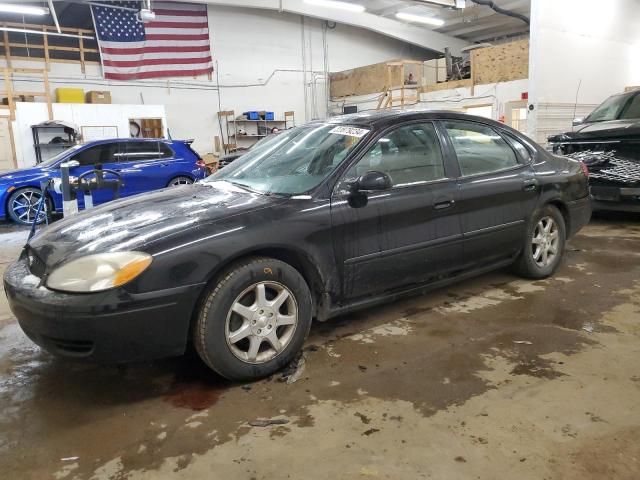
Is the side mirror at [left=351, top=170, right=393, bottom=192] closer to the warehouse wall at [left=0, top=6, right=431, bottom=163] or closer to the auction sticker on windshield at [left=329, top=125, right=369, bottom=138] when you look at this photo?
the auction sticker on windshield at [left=329, top=125, right=369, bottom=138]

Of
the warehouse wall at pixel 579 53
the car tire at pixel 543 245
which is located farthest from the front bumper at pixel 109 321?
the warehouse wall at pixel 579 53

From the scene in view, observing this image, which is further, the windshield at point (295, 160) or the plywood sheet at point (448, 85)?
the plywood sheet at point (448, 85)

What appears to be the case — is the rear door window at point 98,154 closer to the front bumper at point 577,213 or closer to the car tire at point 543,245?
the car tire at point 543,245

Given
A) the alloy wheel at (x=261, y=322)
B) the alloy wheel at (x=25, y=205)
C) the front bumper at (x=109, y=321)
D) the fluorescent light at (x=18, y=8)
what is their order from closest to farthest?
the front bumper at (x=109, y=321)
the alloy wheel at (x=261, y=322)
the alloy wheel at (x=25, y=205)
the fluorescent light at (x=18, y=8)

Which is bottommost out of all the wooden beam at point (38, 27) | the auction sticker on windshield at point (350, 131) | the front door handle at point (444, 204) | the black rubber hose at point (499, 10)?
the front door handle at point (444, 204)

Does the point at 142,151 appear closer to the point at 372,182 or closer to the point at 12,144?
the point at 12,144

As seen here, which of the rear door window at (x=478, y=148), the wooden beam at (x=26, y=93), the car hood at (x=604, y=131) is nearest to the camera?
the rear door window at (x=478, y=148)

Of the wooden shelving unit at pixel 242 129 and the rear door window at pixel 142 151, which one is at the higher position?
the wooden shelving unit at pixel 242 129

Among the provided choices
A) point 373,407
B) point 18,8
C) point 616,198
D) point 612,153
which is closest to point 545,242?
point 373,407

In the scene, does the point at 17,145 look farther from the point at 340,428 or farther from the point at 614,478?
the point at 614,478

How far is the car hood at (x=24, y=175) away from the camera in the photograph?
7532mm

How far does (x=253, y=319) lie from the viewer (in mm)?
2295

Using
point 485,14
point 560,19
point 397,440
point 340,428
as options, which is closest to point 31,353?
point 340,428

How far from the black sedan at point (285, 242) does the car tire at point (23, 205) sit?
5891mm
